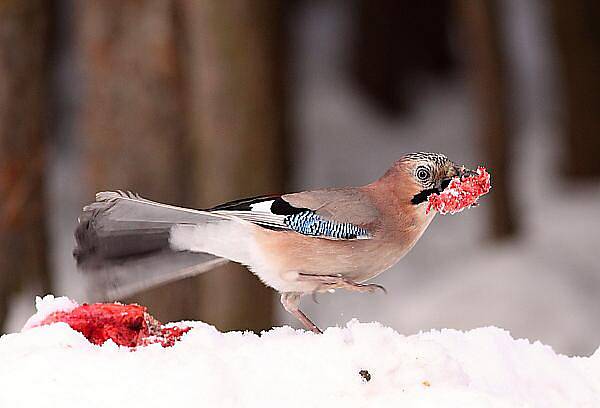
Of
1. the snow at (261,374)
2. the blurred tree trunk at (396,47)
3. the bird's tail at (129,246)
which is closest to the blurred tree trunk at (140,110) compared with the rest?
the bird's tail at (129,246)

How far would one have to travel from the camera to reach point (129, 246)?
226 cm

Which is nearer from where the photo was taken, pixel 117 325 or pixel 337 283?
pixel 117 325

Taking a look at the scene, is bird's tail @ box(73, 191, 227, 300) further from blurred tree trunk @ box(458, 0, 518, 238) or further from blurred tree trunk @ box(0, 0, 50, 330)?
blurred tree trunk @ box(458, 0, 518, 238)

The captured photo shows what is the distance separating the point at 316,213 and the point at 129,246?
397 millimetres

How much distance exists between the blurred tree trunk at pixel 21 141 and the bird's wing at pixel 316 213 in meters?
1.99

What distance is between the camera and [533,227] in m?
7.18

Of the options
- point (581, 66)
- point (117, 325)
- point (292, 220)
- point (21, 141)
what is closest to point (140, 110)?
point (21, 141)

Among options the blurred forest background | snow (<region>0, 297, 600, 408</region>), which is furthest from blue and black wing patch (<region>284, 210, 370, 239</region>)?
the blurred forest background

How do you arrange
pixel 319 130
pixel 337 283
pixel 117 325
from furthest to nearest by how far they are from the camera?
pixel 319 130 < pixel 337 283 < pixel 117 325

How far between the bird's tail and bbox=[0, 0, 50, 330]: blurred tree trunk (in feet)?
5.90

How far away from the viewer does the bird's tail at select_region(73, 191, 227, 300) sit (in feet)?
7.18

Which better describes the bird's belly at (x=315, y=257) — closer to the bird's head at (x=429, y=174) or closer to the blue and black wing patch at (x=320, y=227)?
the blue and black wing patch at (x=320, y=227)

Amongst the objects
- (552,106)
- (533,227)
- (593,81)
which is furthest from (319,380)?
(552,106)

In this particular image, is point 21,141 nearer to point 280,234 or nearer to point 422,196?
point 280,234
